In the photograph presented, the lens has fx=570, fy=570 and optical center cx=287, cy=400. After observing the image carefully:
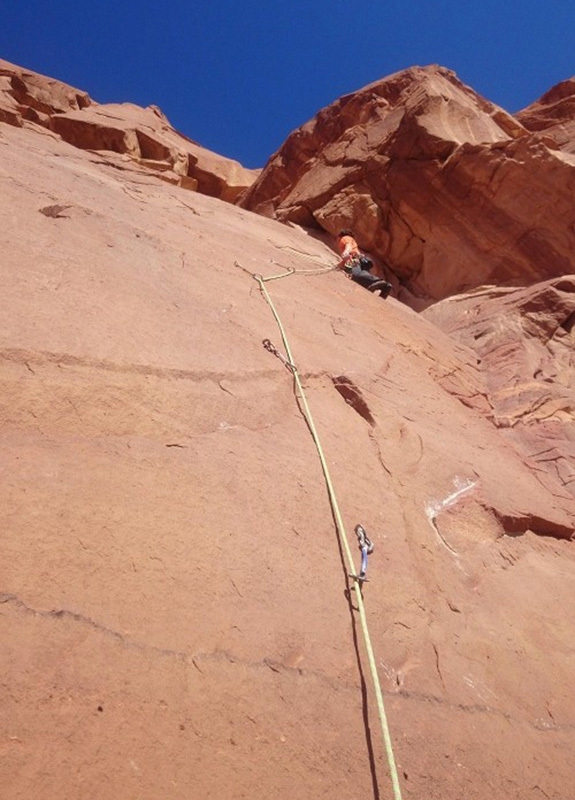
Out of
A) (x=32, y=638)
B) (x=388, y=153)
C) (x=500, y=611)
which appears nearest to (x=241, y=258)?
(x=500, y=611)

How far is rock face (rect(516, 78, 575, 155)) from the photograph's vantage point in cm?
1193

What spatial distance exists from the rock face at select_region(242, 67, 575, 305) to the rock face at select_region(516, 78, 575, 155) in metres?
0.77

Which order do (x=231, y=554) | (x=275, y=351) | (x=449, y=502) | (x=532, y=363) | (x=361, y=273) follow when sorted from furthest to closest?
(x=361, y=273), (x=532, y=363), (x=275, y=351), (x=449, y=502), (x=231, y=554)

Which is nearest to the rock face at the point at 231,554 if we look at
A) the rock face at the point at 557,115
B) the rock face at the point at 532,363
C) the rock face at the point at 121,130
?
the rock face at the point at 532,363

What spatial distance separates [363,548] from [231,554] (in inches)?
25.1

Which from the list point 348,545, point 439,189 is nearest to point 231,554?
point 348,545

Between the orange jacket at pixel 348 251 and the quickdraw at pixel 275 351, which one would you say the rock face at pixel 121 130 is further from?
the quickdraw at pixel 275 351

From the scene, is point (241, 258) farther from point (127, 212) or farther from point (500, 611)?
point (500, 611)

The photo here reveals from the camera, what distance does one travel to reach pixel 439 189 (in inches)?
433

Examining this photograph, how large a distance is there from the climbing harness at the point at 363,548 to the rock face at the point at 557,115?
37.3 feet

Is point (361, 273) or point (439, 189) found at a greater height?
point (439, 189)

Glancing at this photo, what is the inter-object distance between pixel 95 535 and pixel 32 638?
1.35ft

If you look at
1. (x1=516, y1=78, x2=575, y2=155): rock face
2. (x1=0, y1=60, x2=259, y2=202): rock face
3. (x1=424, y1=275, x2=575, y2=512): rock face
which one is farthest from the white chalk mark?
(x1=0, y1=60, x2=259, y2=202): rock face

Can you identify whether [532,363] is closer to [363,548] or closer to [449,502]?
[449,502]
